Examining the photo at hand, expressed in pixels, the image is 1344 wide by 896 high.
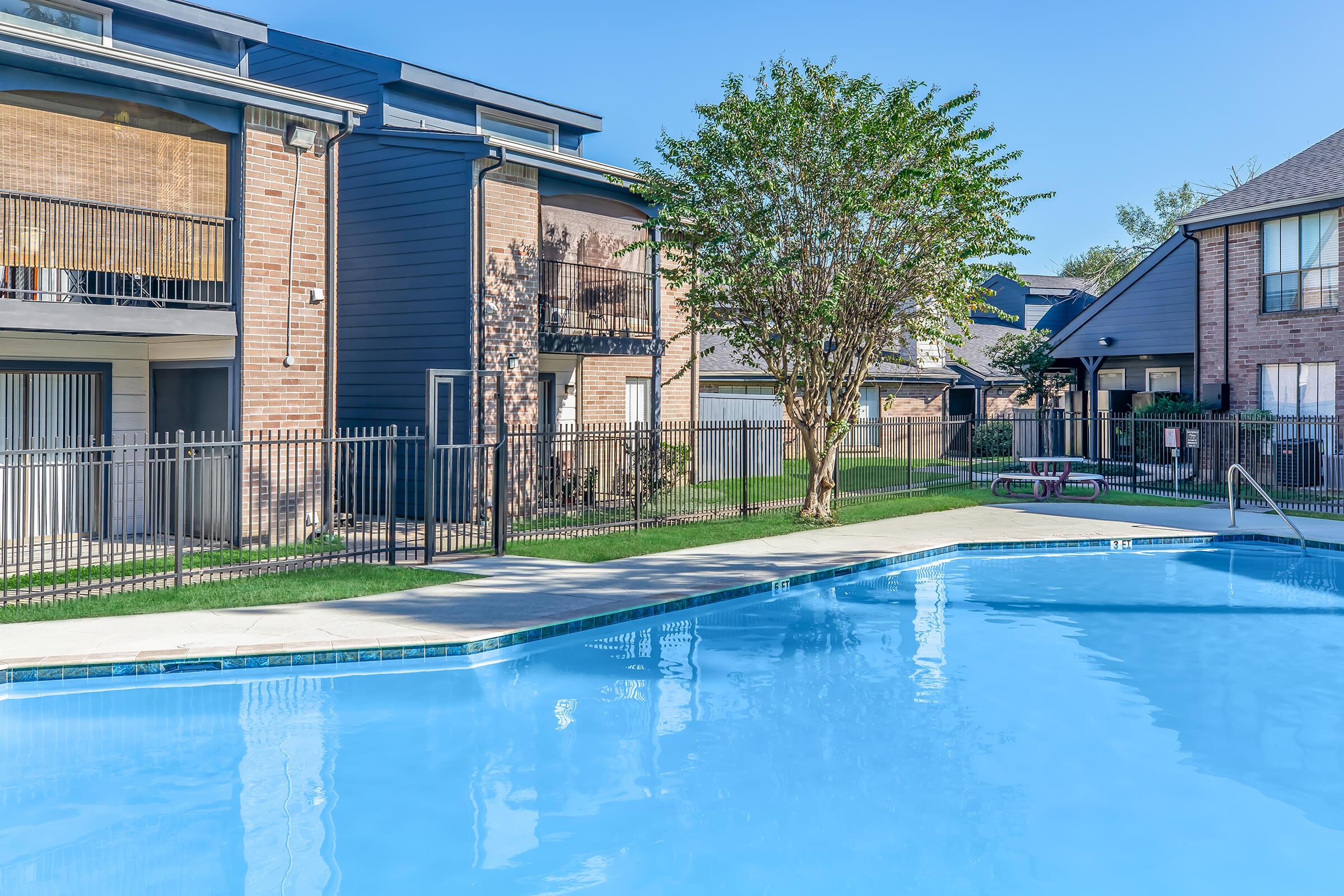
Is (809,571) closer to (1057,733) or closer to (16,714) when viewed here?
(1057,733)

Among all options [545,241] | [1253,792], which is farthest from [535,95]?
[1253,792]

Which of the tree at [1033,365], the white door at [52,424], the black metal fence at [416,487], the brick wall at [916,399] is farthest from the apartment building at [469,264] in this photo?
the brick wall at [916,399]

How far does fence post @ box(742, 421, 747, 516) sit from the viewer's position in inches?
686

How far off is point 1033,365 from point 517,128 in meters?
16.9

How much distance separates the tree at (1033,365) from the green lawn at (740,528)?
971 centimetres

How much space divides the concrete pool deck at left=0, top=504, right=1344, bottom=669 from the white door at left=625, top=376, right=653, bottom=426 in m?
6.27

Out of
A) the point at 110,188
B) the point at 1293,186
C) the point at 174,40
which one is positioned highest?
the point at 174,40

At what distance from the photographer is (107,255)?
522 inches

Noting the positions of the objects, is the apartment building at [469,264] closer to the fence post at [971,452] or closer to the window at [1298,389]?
the fence post at [971,452]

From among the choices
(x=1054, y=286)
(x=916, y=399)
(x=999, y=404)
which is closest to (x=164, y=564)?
(x=916, y=399)

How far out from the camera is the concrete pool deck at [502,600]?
8.76 meters

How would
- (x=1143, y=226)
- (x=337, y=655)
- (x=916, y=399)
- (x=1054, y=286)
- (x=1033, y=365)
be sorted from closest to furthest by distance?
1. (x=337, y=655)
2. (x=1033, y=365)
3. (x=916, y=399)
4. (x=1054, y=286)
5. (x=1143, y=226)

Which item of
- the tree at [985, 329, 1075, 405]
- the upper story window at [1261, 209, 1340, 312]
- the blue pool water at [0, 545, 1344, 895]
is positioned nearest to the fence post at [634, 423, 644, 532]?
the blue pool water at [0, 545, 1344, 895]

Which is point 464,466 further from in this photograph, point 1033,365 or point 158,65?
point 1033,365
